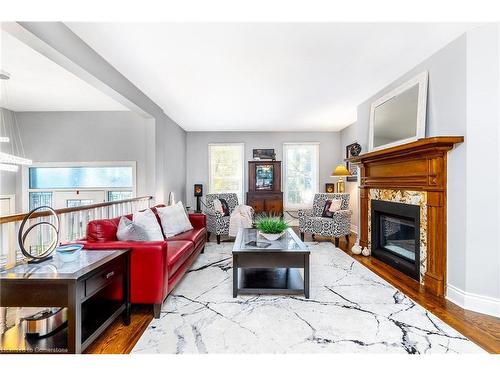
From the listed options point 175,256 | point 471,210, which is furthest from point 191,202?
point 471,210

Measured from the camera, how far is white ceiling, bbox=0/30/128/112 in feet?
8.89

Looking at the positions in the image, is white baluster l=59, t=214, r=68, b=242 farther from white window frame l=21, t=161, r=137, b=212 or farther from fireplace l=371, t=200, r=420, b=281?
fireplace l=371, t=200, r=420, b=281

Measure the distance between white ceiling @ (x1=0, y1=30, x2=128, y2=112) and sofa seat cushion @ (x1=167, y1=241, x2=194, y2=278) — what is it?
7.96 ft

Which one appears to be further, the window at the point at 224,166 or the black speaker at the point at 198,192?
the window at the point at 224,166

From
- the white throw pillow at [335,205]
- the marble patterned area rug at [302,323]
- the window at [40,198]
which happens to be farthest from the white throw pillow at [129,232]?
the window at [40,198]

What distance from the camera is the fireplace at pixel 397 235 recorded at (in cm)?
289

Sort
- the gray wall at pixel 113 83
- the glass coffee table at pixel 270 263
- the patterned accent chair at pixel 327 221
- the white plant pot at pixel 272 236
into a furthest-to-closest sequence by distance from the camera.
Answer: the patterned accent chair at pixel 327 221
the white plant pot at pixel 272 236
the glass coffee table at pixel 270 263
the gray wall at pixel 113 83

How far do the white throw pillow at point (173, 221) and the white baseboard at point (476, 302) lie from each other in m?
3.17

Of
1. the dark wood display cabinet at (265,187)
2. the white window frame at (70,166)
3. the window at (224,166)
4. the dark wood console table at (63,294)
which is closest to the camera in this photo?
the dark wood console table at (63,294)

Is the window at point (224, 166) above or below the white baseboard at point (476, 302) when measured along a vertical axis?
above

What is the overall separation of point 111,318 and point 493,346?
2666 mm

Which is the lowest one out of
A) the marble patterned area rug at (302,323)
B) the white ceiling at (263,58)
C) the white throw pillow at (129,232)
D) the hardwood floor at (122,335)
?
the hardwood floor at (122,335)

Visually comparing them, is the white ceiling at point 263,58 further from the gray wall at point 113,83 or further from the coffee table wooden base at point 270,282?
the coffee table wooden base at point 270,282

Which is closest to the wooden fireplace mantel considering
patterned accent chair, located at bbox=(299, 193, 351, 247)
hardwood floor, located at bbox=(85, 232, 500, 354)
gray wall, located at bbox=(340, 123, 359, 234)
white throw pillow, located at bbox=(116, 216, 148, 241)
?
hardwood floor, located at bbox=(85, 232, 500, 354)
